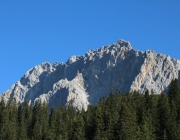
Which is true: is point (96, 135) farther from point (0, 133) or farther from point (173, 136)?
point (0, 133)

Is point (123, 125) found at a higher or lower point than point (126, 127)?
higher

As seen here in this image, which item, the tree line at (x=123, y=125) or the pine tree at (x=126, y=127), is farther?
the tree line at (x=123, y=125)

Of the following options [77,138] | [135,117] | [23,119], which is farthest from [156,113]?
[23,119]

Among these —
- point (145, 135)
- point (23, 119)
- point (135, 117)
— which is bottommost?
point (145, 135)

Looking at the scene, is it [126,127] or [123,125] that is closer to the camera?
[126,127]

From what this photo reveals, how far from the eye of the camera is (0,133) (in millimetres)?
130875

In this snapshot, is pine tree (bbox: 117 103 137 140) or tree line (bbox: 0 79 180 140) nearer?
pine tree (bbox: 117 103 137 140)

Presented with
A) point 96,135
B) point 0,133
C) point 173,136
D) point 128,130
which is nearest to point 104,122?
point 96,135

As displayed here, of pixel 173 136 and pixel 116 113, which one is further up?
pixel 116 113

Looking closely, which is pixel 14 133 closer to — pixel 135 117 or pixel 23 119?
pixel 23 119

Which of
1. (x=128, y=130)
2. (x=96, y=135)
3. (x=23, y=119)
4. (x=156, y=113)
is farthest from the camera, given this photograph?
(x=23, y=119)

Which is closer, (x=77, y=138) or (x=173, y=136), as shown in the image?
(x=173, y=136)

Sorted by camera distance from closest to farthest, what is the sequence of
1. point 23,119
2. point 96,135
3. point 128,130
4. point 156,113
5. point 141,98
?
point 128,130 < point 96,135 < point 156,113 < point 141,98 < point 23,119

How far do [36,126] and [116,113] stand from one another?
1579 inches
